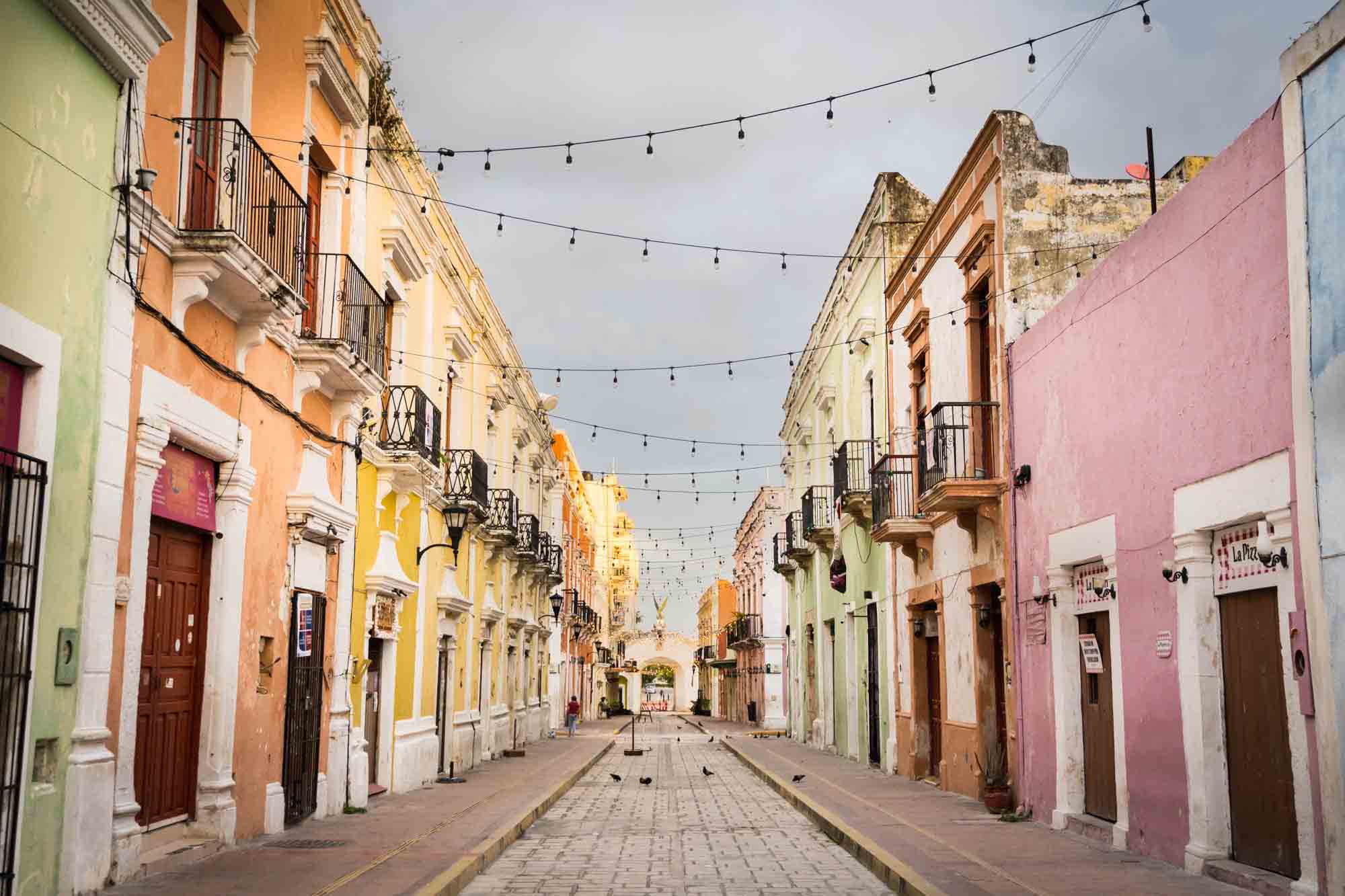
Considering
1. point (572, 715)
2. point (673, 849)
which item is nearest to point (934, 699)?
point (673, 849)

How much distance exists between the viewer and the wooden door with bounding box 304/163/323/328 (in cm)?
1220

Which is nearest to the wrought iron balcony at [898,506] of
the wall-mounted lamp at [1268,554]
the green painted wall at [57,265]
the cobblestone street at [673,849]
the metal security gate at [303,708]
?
the cobblestone street at [673,849]

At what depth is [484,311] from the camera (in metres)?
23.1

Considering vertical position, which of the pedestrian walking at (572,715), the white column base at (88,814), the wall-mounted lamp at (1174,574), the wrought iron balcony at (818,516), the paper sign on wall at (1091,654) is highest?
the wrought iron balcony at (818,516)

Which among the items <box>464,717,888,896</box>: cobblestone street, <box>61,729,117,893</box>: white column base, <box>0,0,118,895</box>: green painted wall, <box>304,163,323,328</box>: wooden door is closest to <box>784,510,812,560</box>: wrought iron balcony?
<box>464,717,888,896</box>: cobblestone street

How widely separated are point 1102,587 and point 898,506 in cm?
671

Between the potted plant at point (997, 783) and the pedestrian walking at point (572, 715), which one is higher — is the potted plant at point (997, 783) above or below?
above

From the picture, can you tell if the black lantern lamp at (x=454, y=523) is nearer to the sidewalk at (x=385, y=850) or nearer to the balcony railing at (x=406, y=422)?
the balcony railing at (x=406, y=422)

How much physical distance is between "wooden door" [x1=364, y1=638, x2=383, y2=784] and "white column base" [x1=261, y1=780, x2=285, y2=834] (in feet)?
13.6

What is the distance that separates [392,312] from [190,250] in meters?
7.77

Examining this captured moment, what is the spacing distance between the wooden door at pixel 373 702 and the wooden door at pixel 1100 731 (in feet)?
26.9

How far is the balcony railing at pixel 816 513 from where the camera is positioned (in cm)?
2656

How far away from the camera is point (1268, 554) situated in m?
8.03

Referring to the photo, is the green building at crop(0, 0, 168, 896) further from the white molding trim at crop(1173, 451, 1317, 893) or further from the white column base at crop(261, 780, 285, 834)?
the white molding trim at crop(1173, 451, 1317, 893)
